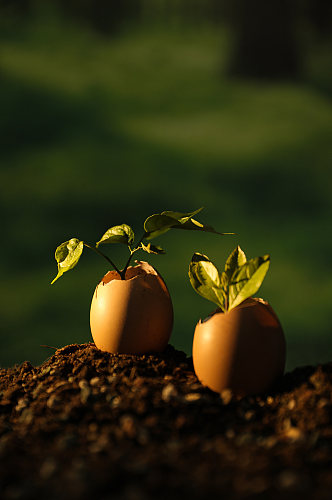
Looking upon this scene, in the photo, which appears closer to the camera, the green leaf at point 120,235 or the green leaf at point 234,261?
the green leaf at point 234,261

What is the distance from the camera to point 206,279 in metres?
1.81

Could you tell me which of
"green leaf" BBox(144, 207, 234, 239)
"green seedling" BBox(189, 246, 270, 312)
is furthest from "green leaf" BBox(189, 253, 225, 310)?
"green leaf" BBox(144, 207, 234, 239)

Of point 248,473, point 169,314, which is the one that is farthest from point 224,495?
point 169,314

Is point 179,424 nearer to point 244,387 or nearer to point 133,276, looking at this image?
point 244,387

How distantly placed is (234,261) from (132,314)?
15.4 inches

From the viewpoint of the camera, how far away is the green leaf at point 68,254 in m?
1.92

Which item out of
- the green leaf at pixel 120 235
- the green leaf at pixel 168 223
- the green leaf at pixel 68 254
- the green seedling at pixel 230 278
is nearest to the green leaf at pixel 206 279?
the green seedling at pixel 230 278

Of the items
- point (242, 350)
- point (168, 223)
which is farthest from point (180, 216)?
point (242, 350)

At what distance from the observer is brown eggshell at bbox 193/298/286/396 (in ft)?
5.43

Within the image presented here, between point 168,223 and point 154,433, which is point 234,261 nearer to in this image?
point 168,223

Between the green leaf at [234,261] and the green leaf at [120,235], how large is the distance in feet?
1.26

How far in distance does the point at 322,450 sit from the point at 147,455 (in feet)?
1.46

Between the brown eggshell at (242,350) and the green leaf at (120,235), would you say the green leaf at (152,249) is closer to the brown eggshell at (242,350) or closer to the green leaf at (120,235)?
the green leaf at (120,235)

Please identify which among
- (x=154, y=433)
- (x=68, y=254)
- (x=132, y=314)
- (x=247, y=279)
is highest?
(x=247, y=279)
